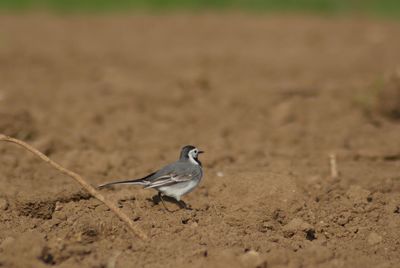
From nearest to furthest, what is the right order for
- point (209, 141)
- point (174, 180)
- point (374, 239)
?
point (374, 239)
point (174, 180)
point (209, 141)

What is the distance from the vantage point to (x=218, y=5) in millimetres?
24578

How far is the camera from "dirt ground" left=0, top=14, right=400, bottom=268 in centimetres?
593

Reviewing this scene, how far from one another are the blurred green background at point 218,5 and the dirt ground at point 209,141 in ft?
10.5

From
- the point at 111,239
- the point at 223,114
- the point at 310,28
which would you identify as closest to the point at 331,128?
the point at 223,114

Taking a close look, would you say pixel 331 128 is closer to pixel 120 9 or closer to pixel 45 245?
pixel 45 245

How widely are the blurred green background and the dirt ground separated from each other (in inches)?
127

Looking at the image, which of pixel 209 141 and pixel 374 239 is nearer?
pixel 374 239

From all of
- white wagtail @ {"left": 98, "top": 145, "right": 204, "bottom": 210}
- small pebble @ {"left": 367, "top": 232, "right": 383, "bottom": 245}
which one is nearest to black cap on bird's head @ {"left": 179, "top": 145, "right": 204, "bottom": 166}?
white wagtail @ {"left": 98, "top": 145, "right": 204, "bottom": 210}

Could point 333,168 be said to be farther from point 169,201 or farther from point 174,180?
point 174,180

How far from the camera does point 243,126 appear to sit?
11.0 metres

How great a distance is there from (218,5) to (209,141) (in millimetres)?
15065

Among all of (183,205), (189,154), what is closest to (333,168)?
(189,154)

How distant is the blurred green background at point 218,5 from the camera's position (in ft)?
77.5

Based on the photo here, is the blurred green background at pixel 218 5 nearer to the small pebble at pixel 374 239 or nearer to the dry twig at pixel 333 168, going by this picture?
the dry twig at pixel 333 168
